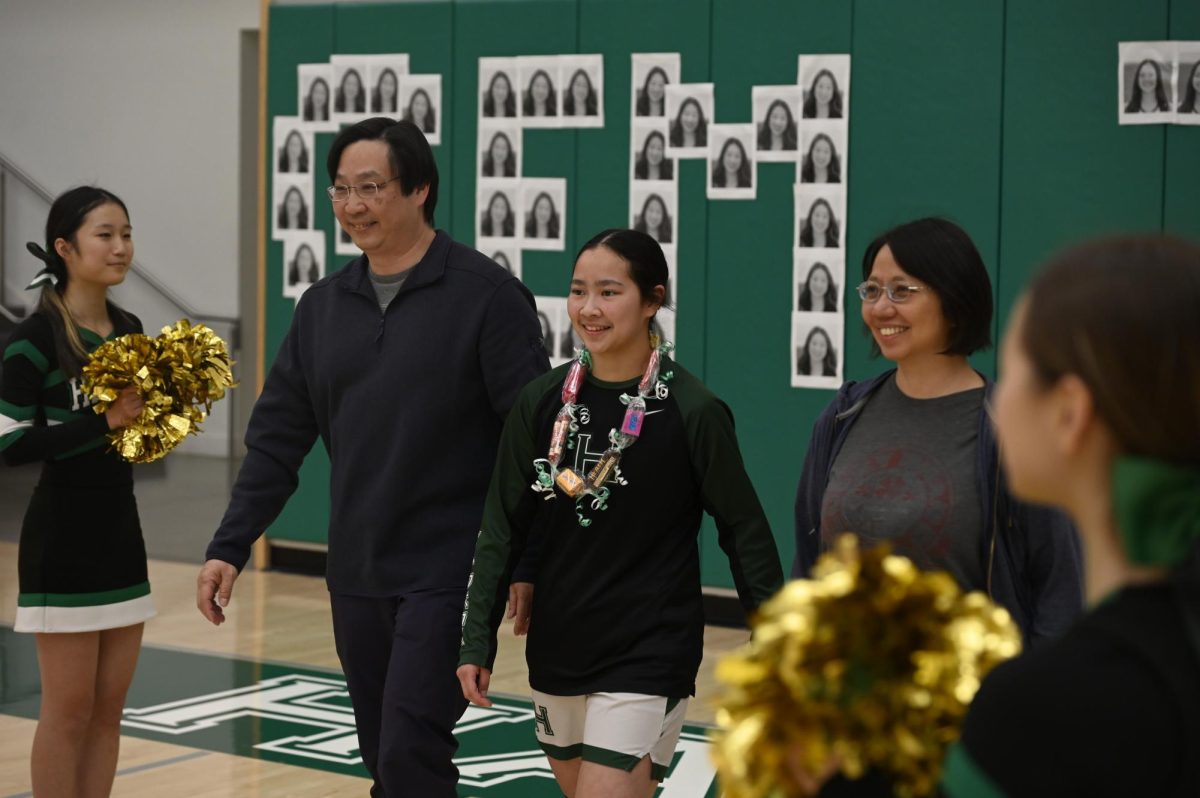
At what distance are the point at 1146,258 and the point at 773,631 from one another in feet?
1.60

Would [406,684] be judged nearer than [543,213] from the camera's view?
Yes

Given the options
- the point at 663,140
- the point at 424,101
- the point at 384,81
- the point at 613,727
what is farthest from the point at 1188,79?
the point at 613,727

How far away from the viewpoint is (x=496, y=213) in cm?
878

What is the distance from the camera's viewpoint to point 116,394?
4363 mm

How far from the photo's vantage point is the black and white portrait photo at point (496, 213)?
28.6 ft

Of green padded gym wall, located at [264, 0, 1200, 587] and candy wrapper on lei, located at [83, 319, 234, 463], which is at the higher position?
green padded gym wall, located at [264, 0, 1200, 587]

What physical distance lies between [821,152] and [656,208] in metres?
0.89

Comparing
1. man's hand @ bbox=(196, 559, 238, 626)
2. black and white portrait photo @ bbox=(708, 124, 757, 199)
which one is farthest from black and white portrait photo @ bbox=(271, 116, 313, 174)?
man's hand @ bbox=(196, 559, 238, 626)

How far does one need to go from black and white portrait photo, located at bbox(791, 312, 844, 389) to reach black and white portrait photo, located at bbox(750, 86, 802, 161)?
802mm

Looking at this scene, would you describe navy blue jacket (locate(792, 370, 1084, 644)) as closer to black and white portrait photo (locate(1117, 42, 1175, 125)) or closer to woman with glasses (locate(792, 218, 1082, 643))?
woman with glasses (locate(792, 218, 1082, 643))

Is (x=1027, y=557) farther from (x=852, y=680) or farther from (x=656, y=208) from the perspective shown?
(x=656, y=208)

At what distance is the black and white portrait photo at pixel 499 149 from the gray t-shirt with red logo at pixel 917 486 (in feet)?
18.5

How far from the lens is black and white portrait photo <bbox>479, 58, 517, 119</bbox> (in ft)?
28.6

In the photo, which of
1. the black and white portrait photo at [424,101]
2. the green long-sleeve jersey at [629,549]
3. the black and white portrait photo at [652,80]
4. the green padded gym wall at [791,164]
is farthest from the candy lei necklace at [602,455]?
the black and white portrait photo at [424,101]
